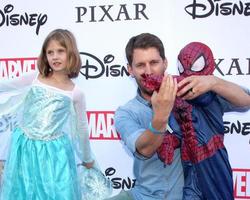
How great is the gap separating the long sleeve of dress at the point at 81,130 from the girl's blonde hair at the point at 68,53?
0.31 ft

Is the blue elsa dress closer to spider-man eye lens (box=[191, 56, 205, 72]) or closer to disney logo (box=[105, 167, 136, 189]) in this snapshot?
disney logo (box=[105, 167, 136, 189])

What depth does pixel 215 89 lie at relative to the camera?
3.18ft

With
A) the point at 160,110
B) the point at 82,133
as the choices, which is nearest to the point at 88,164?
the point at 82,133

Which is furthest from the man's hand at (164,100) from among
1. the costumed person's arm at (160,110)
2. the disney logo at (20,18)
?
the disney logo at (20,18)

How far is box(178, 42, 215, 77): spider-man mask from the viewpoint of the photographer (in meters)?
0.99

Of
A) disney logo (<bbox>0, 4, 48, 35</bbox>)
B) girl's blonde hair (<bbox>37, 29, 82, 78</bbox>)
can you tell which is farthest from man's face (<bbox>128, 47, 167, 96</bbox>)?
disney logo (<bbox>0, 4, 48, 35</bbox>)

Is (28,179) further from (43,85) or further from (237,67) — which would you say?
(237,67)

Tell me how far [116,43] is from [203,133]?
0.76 metres

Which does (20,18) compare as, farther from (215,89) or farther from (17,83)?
(215,89)

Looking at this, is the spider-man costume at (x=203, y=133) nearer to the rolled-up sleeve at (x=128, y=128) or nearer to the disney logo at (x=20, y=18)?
the rolled-up sleeve at (x=128, y=128)

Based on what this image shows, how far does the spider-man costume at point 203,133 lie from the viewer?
3.24ft

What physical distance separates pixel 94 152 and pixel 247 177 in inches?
26.2

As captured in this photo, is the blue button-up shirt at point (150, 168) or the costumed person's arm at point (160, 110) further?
the blue button-up shirt at point (150, 168)

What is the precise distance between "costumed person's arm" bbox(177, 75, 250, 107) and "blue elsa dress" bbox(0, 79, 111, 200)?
70 centimetres
